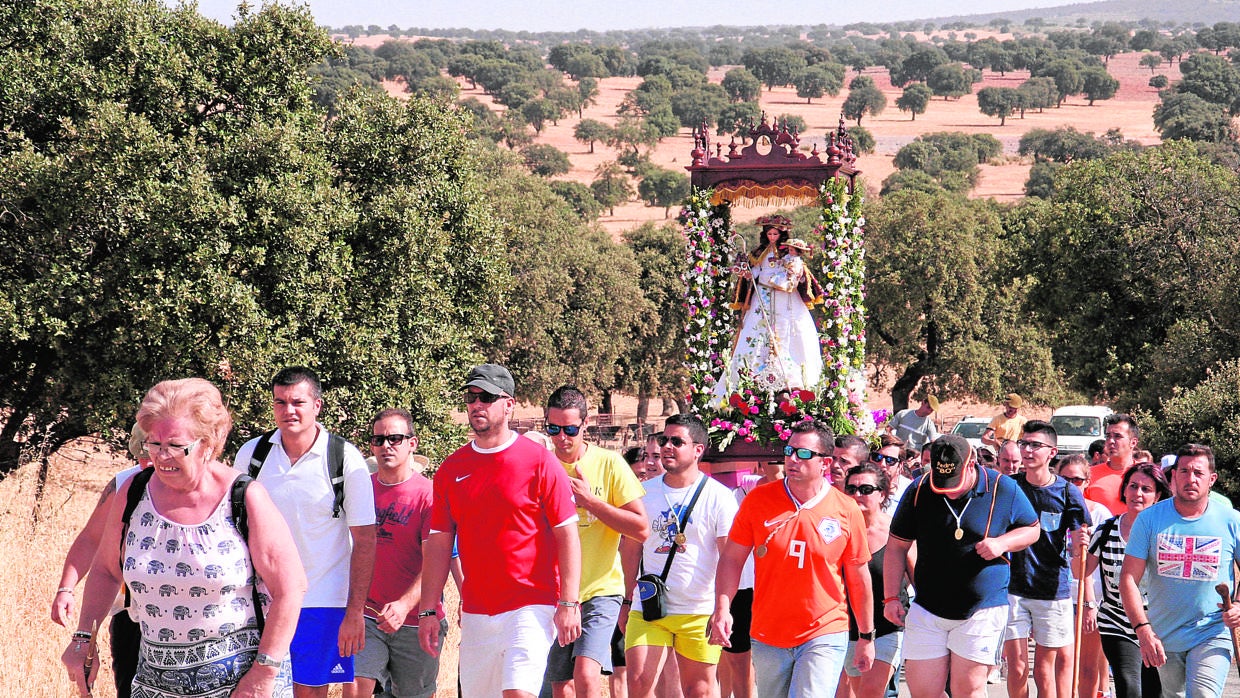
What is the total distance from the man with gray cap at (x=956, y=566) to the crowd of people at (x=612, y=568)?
0.04 ft

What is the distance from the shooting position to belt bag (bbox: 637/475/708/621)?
27.4 feet

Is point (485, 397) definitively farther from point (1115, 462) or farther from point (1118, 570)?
point (1115, 462)

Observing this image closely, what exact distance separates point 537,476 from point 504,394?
1.46ft

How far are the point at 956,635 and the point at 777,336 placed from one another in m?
8.15

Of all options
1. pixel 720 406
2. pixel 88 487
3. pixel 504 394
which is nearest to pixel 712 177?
pixel 720 406

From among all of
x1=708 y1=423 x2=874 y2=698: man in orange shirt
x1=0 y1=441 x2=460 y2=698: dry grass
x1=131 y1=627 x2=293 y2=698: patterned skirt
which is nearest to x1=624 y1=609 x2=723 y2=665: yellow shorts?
x1=708 y1=423 x2=874 y2=698: man in orange shirt

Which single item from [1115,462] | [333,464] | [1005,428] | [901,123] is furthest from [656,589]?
[901,123]

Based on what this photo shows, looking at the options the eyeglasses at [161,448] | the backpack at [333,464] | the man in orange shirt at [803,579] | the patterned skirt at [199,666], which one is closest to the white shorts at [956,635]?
the man in orange shirt at [803,579]

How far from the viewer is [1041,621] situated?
9414mm

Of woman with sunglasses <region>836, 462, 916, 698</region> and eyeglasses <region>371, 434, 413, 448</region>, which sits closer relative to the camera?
eyeglasses <region>371, 434, 413, 448</region>

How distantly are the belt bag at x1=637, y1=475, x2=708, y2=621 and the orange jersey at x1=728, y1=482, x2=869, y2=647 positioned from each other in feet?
2.76

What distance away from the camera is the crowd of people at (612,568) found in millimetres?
5074

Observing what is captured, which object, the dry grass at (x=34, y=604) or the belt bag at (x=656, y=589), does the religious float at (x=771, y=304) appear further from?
the belt bag at (x=656, y=589)

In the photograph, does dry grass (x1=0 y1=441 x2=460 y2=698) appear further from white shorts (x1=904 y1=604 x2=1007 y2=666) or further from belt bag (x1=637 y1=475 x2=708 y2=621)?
white shorts (x1=904 y1=604 x2=1007 y2=666)
